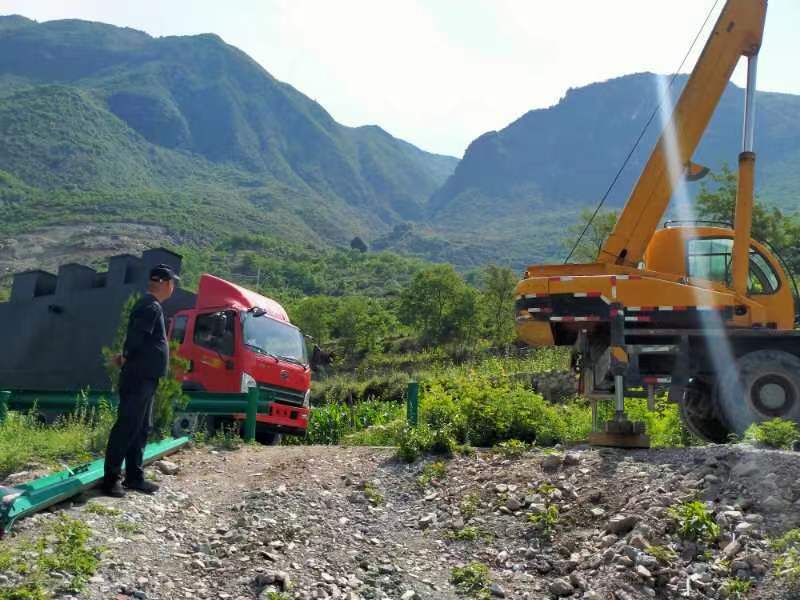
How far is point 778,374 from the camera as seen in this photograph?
902cm

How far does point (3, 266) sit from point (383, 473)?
76.5 m

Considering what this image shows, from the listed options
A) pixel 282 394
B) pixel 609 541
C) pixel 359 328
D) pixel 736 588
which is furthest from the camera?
pixel 359 328

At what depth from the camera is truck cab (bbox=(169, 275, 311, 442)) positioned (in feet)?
39.9

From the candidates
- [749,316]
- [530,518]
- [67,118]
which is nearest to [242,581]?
[530,518]

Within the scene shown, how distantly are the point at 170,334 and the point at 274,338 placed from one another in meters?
1.81

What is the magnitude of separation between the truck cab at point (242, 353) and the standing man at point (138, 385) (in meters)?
4.92

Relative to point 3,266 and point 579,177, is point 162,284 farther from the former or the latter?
point 579,177

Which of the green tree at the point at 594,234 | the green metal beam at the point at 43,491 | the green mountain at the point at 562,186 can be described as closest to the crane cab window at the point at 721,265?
the green metal beam at the point at 43,491

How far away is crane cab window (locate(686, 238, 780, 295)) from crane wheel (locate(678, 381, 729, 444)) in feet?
4.96

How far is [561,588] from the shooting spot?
530 cm

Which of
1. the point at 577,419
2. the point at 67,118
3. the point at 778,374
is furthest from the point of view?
the point at 67,118

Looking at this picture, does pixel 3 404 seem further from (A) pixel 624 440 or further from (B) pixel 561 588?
(B) pixel 561 588

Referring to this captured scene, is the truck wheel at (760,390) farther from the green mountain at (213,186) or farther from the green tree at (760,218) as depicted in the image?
the green mountain at (213,186)

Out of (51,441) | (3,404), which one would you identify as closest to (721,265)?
(51,441)
